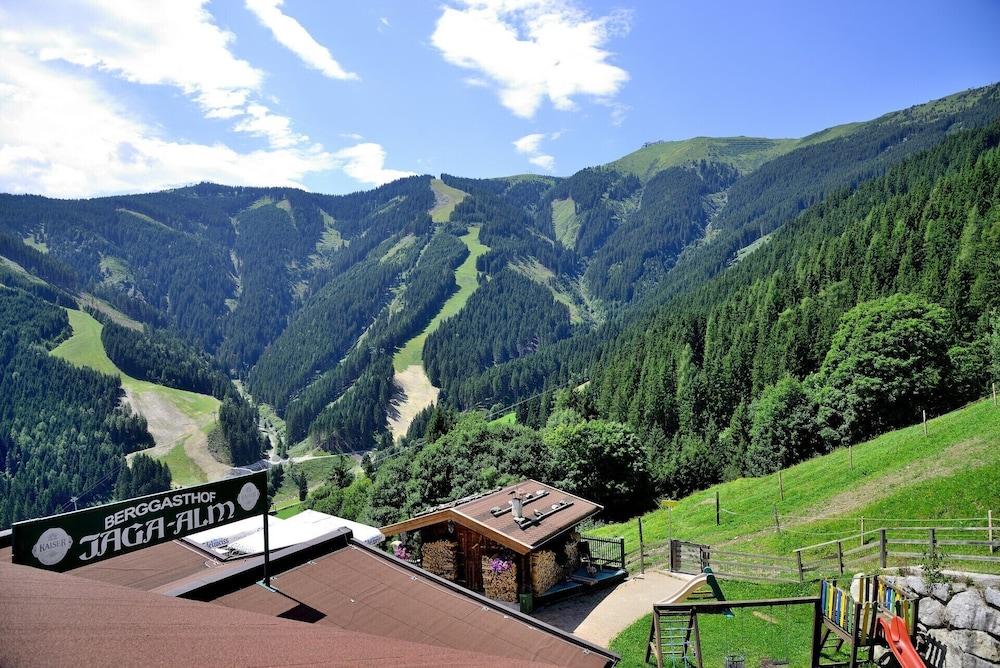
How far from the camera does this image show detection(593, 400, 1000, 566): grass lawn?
24078 mm

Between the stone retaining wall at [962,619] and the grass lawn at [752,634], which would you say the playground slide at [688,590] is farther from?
the stone retaining wall at [962,619]

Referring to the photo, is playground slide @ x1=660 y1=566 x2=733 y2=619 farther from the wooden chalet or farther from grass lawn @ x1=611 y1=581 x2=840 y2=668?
the wooden chalet

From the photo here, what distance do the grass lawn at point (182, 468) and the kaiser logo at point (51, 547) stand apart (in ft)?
541

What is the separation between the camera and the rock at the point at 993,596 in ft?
47.6

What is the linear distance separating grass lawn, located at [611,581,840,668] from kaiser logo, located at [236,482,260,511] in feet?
41.2

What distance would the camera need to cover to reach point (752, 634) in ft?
61.9

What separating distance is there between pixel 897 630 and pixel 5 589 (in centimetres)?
1748

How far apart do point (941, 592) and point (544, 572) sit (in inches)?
571

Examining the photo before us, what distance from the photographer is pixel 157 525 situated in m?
10.6

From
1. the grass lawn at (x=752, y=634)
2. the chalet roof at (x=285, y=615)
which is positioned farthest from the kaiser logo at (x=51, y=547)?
the grass lawn at (x=752, y=634)

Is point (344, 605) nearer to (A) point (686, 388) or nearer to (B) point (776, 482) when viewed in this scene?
(B) point (776, 482)

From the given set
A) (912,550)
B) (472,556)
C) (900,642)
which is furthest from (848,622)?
(472,556)

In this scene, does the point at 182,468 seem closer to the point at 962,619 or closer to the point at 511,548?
the point at 511,548

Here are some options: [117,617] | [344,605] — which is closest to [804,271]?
[344,605]
